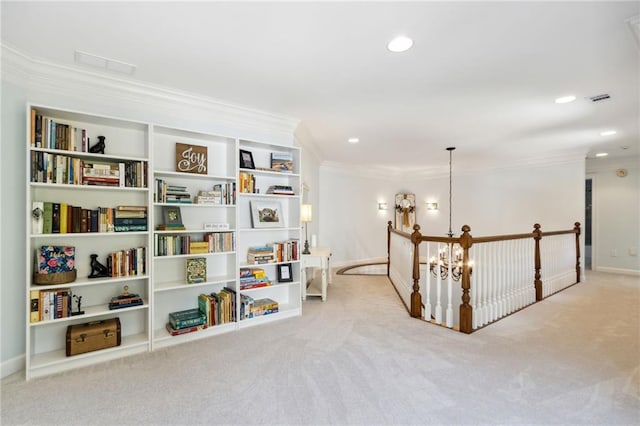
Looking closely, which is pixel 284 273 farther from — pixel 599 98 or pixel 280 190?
pixel 599 98

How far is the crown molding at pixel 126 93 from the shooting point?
2440 millimetres

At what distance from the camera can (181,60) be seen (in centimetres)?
247

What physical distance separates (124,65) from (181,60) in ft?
1.69

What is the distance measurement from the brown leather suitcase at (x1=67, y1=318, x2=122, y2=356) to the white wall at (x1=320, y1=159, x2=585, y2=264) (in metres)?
4.70

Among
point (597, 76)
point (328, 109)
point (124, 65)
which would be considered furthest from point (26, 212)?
point (597, 76)

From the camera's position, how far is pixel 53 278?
2.41 metres

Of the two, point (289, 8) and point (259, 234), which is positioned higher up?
point (289, 8)

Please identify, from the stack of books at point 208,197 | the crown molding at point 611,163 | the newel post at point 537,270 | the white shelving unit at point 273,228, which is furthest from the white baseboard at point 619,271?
the stack of books at point 208,197

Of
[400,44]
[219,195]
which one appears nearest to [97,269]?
[219,195]

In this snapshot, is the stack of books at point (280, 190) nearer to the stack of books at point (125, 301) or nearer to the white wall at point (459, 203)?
the stack of books at point (125, 301)

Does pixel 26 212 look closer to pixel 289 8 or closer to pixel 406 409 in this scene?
pixel 289 8

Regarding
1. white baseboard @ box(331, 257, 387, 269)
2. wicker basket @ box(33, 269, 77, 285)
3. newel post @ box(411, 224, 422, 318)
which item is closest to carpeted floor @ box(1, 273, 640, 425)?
newel post @ box(411, 224, 422, 318)

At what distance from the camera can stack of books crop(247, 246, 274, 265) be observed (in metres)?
3.52

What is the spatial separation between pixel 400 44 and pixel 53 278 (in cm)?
325
